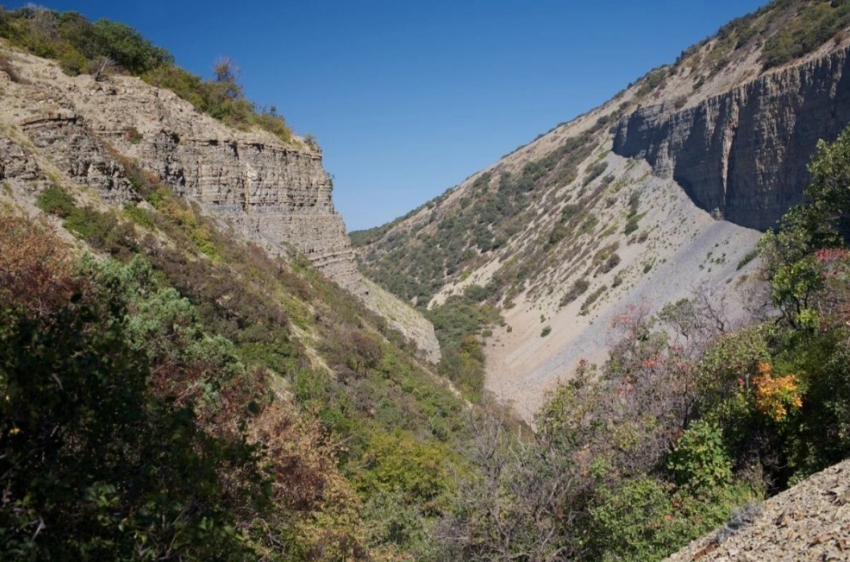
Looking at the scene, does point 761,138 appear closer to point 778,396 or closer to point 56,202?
point 778,396

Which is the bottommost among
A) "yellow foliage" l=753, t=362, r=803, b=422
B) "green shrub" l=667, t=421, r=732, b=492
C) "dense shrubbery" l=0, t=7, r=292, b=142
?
"green shrub" l=667, t=421, r=732, b=492

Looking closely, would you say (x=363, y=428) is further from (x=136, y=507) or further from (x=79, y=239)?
(x=136, y=507)

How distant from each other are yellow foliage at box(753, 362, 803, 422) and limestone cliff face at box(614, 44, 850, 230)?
22484 mm

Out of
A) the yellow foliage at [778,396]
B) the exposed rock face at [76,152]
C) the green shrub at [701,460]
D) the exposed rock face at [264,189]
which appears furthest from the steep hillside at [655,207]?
the exposed rock face at [76,152]

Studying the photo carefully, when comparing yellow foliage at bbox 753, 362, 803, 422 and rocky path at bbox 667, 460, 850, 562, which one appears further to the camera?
yellow foliage at bbox 753, 362, 803, 422

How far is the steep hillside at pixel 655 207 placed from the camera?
30.2 metres

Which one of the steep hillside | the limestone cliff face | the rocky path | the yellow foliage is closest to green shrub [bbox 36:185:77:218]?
the rocky path

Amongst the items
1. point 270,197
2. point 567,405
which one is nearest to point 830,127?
point 567,405

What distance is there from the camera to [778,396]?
31.5 ft

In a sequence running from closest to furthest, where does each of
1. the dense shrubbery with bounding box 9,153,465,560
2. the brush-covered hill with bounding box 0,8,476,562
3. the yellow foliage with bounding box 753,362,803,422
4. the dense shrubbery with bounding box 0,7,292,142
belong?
1. the brush-covered hill with bounding box 0,8,476,562
2. the dense shrubbery with bounding box 9,153,465,560
3. the yellow foliage with bounding box 753,362,803,422
4. the dense shrubbery with bounding box 0,7,292,142

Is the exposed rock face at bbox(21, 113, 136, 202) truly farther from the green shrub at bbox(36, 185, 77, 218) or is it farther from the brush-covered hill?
the green shrub at bbox(36, 185, 77, 218)

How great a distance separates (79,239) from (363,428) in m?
8.91

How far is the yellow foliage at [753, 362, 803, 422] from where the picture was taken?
9.49 metres

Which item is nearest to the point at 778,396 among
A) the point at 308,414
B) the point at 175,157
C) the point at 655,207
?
the point at 308,414
